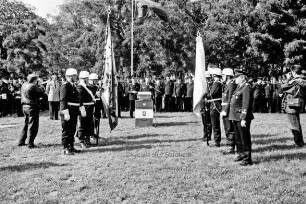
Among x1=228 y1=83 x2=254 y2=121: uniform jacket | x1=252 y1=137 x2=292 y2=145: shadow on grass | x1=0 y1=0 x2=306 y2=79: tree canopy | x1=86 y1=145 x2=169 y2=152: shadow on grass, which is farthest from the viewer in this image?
x1=0 y1=0 x2=306 y2=79: tree canopy

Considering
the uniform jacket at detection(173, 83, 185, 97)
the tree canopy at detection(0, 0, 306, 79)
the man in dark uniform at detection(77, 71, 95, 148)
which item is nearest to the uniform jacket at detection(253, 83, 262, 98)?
the uniform jacket at detection(173, 83, 185, 97)

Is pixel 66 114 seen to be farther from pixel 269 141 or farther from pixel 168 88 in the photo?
pixel 168 88

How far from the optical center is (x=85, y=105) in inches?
409

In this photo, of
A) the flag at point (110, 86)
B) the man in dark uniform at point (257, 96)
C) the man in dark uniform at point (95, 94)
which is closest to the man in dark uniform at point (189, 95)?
the man in dark uniform at point (257, 96)

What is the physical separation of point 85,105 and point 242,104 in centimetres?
474

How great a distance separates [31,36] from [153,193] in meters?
35.4

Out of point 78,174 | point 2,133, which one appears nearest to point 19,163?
point 78,174

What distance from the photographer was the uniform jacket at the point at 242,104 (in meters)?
7.77

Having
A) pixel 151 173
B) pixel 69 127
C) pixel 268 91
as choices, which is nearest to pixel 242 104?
pixel 151 173

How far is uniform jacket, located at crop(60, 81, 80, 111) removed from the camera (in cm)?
912

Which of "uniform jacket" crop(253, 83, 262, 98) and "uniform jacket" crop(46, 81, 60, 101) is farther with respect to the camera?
"uniform jacket" crop(253, 83, 262, 98)

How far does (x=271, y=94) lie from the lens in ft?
71.1

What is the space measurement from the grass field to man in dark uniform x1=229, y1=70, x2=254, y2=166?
353 mm

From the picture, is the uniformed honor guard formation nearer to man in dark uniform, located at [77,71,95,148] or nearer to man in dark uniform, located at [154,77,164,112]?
man in dark uniform, located at [77,71,95,148]
